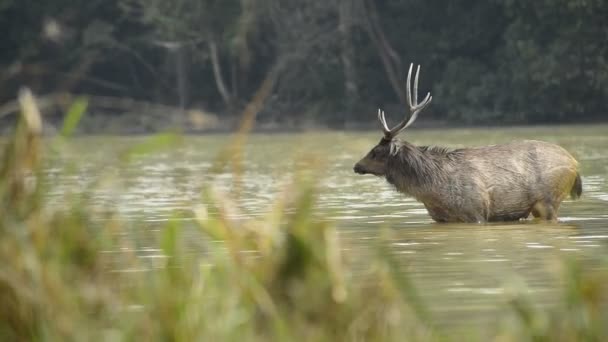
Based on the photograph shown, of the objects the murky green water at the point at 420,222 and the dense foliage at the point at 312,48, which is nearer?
the murky green water at the point at 420,222

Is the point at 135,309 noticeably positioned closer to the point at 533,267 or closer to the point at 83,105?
the point at 83,105

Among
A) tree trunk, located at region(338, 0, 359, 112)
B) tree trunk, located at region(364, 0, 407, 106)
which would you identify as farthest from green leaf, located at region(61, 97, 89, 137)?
tree trunk, located at region(338, 0, 359, 112)

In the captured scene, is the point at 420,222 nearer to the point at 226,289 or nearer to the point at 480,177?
the point at 480,177

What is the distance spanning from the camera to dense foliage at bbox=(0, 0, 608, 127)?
47.6 meters

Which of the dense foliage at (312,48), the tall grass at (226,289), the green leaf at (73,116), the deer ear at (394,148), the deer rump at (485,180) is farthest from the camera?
the dense foliage at (312,48)

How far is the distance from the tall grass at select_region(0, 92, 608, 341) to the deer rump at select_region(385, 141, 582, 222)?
6560 millimetres

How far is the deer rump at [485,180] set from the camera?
13.2 metres

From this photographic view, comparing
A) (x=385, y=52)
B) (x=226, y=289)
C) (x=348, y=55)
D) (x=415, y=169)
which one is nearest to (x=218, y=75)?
(x=348, y=55)

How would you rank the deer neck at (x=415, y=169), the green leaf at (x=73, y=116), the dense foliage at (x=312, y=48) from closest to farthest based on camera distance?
1. the green leaf at (x=73, y=116)
2. the deer neck at (x=415, y=169)
3. the dense foliage at (x=312, y=48)

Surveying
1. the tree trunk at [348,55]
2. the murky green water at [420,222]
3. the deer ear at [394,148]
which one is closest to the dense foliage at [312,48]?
the tree trunk at [348,55]

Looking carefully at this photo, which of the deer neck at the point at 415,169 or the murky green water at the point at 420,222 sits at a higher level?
the deer neck at the point at 415,169

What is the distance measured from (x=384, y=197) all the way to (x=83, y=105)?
11.0 m

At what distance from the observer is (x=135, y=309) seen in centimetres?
612

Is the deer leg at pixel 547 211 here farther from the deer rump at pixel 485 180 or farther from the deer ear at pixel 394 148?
the deer ear at pixel 394 148
